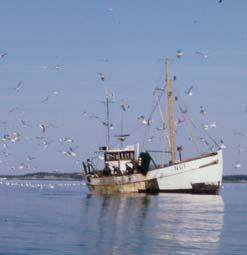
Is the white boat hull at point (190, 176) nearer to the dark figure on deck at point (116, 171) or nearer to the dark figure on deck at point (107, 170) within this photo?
the dark figure on deck at point (116, 171)

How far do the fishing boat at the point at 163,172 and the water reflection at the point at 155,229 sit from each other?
71.7 ft

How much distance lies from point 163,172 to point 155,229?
1771 inches

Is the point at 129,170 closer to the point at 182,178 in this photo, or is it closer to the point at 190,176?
the point at 182,178

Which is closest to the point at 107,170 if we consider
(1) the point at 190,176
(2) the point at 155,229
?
(1) the point at 190,176

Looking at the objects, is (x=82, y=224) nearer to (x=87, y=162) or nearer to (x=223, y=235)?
(x=223, y=235)

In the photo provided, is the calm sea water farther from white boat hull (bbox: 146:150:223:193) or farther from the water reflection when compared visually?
white boat hull (bbox: 146:150:223:193)

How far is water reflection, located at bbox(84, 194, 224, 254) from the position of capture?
111 feet

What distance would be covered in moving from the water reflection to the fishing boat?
71.7ft

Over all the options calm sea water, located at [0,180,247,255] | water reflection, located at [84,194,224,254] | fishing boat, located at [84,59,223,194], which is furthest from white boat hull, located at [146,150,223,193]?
calm sea water, located at [0,180,247,255]

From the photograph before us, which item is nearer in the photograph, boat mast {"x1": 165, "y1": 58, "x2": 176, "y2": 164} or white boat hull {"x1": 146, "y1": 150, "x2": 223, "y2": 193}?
white boat hull {"x1": 146, "y1": 150, "x2": 223, "y2": 193}

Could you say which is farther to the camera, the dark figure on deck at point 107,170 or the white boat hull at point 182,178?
the dark figure on deck at point 107,170

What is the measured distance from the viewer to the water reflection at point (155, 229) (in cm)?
3375

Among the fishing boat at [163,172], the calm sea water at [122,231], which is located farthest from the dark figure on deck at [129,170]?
the calm sea water at [122,231]

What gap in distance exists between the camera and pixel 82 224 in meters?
45.1
